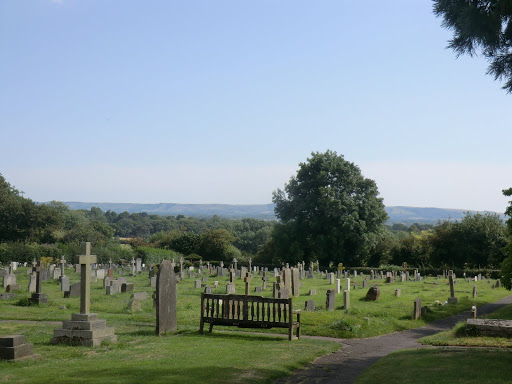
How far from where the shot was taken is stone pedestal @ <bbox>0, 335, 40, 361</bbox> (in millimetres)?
11703

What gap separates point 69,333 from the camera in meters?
14.1

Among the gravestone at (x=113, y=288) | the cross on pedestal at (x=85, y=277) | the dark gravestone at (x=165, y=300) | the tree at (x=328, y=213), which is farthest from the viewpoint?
the tree at (x=328, y=213)

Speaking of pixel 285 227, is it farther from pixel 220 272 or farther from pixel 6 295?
pixel 6 295

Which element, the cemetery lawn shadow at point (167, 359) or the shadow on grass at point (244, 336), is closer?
the cemetery lawn shadow at point (167, 359)

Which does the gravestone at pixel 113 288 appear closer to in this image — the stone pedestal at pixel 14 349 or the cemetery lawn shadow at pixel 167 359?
the cemetery lawn shadow at pixel 167 359

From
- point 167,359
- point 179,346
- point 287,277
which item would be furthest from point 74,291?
point 167,359

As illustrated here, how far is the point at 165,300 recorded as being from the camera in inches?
657

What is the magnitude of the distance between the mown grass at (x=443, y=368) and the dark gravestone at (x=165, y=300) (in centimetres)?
642

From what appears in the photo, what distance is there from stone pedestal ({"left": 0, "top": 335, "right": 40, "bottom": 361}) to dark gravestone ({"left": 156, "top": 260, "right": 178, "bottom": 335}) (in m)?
4.65

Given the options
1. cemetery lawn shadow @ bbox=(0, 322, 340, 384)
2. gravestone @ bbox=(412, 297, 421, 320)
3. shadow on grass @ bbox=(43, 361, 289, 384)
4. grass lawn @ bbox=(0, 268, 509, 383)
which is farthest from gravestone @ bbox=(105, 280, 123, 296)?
shadow on grass @ bbox=(43, 361, 289, 384)

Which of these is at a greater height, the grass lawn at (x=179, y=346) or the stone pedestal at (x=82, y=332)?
the stone pedestal at (x=82, y=332)

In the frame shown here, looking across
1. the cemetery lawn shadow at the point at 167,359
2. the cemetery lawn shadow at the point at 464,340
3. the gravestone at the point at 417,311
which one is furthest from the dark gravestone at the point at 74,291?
the cemetery lawn shadow at the point at 464,340

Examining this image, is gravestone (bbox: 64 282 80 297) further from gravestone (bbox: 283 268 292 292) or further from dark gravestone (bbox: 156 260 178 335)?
dark gravestone (bbox: 156 260 178 335)

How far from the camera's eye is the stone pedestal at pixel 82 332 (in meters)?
14.0
